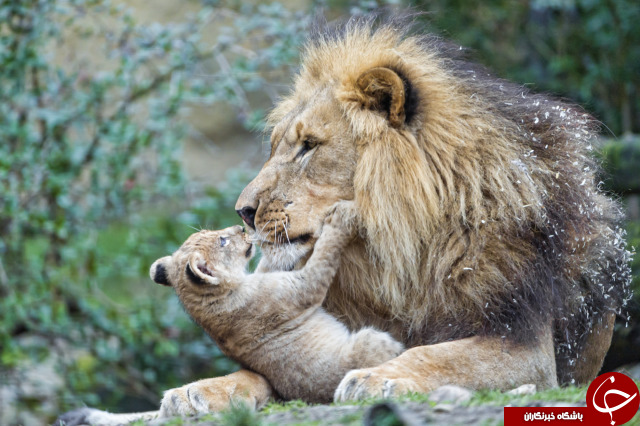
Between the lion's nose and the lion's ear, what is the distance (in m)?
0.62

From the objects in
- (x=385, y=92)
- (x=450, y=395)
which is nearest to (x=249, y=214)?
(x=385, y=92)

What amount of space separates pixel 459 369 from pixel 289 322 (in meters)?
0.70

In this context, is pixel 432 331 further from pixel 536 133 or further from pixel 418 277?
pixel 536 133

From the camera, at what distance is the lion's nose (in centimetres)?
325

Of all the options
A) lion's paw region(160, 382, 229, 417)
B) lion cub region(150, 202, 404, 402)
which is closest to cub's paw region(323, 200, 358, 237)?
lion cub region(150, 202, 404, 402)

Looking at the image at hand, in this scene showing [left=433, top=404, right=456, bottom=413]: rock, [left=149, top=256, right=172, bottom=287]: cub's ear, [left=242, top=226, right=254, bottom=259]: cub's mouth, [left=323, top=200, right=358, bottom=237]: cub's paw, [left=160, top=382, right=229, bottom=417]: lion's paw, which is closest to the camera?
[left=433, top=404, right=456, bottom=413]: rock

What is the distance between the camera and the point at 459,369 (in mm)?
2799

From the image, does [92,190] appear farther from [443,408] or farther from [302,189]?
[443,408]

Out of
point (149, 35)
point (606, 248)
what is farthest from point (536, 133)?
point (149, 35)

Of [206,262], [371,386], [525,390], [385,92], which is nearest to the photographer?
[371,386]

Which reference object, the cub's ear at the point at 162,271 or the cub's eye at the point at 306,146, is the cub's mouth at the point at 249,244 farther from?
the cub's eye at the point at 306,146

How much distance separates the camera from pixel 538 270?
9.89 feet

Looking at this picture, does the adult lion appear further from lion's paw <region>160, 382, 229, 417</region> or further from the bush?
the bush

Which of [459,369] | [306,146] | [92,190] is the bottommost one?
[459,369]
